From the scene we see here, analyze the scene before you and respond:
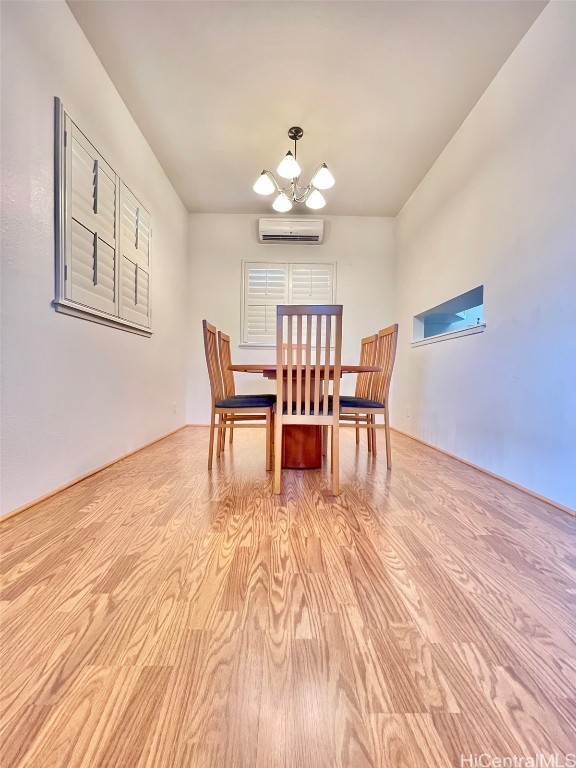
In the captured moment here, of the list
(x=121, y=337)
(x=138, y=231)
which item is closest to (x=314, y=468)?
(x=121, y=337)

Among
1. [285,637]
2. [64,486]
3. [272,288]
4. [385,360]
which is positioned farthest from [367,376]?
[285,637]

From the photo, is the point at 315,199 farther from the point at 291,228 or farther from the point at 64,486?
the point at 64,486

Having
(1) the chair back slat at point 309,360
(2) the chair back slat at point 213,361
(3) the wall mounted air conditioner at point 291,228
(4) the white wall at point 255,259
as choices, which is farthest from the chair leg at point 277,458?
(3) the wall mounted air conditioner at point 291,228

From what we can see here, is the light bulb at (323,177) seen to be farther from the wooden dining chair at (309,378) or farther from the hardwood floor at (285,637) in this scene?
the hardwood floor at (285,637)

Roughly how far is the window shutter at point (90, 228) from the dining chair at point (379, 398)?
1688 millimetres

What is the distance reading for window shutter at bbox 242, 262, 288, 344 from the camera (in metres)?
4.55

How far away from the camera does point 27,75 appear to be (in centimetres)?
157

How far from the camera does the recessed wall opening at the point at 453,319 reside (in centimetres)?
260

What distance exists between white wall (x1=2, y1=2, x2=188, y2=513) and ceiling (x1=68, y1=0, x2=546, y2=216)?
290 mm

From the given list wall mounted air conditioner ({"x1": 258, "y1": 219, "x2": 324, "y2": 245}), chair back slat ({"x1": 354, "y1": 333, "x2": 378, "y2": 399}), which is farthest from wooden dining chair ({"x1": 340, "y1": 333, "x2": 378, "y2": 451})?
wall mounted air conditioner ({"x1": 258, "y1": 219, "x2": 324, "y2": 245})

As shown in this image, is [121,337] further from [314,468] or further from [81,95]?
[314,468]

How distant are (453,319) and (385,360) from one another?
1.40 m

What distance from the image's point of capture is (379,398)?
8.61ft

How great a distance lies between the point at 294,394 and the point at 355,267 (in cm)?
310
